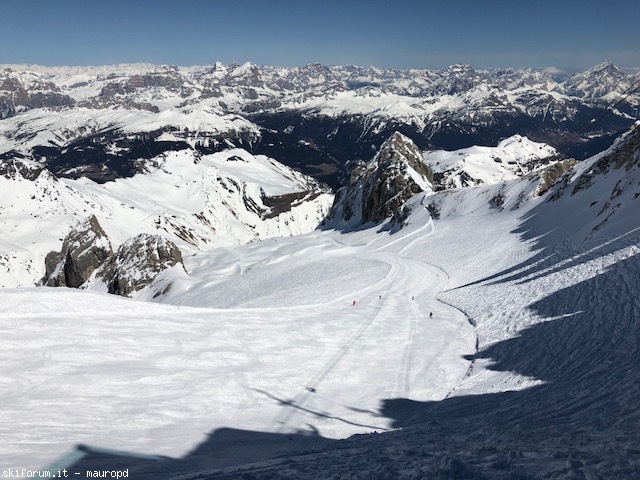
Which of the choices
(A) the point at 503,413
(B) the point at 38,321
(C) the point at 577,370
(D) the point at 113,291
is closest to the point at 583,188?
(C) the point at 577,370

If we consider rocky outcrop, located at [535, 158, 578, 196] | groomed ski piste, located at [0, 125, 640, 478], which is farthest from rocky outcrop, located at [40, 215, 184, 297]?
rocky outcrop, located at [535, 158, 578, 196]

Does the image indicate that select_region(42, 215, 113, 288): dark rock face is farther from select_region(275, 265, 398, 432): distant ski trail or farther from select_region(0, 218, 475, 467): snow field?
select_region(275, 265, 398, 432): distant ski trail

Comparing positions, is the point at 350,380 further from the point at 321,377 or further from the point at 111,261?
the point at 111,261

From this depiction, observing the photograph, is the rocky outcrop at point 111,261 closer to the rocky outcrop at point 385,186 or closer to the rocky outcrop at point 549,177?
the rocky outcrop at point 385,186

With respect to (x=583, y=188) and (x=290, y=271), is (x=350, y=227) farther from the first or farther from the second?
(x=583, y=188)

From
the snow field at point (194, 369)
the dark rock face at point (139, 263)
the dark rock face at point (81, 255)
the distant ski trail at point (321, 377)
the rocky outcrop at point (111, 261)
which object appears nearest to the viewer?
the snow field at point (194, 369)

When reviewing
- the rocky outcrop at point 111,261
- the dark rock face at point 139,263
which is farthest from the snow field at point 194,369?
the rocky outcrop at point 111,261

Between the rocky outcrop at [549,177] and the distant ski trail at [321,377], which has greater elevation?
the rocky outcrop at [549,177]
